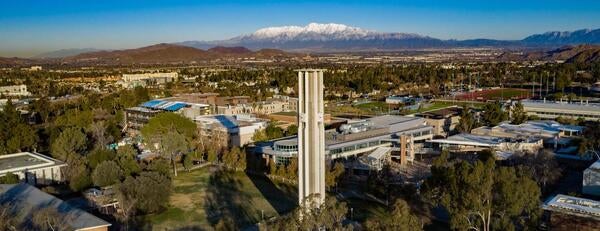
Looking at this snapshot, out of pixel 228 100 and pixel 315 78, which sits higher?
pixel 315 78

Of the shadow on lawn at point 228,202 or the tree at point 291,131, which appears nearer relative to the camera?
the shadow on lawn at point 228,202

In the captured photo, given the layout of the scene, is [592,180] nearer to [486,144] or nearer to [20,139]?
[486,144]

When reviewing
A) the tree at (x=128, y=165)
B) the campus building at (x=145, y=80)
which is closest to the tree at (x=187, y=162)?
the tree at (x=128, y=165)

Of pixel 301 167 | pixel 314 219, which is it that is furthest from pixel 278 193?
pixel 314 219

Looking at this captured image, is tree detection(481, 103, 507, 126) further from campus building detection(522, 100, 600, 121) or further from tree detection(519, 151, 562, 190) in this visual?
tree detection(519, 151, 562, 190)

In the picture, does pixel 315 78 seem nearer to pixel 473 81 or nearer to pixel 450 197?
pixel 450 197

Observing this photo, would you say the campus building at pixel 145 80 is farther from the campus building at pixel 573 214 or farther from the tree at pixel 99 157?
the campus building at pixel 573 214

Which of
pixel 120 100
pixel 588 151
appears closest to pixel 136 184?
pixel 588 151
